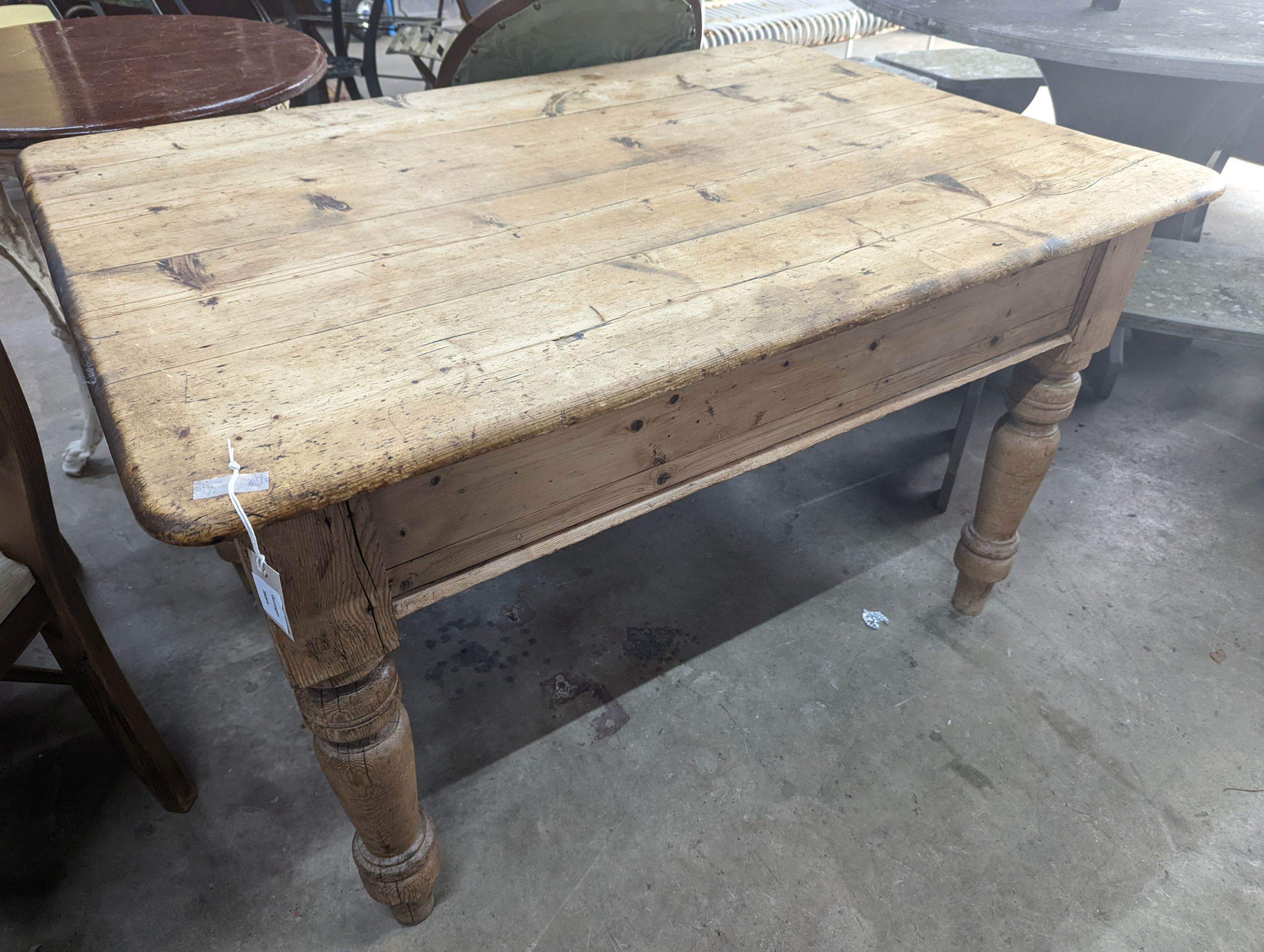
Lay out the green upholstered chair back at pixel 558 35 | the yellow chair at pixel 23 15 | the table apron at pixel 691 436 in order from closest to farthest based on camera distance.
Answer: the table apron at pixel 691 436 < the green upholstered chair back at pixel 558 35 < the yellow chair at pixel 23 15

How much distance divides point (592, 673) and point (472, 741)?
9.6 inches

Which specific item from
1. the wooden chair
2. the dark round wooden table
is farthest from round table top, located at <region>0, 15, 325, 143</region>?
the wooden chair

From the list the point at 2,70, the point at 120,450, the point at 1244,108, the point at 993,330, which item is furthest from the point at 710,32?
the point at 120,450

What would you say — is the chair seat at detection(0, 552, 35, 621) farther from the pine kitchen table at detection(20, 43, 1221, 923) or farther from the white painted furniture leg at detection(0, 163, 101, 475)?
the white painted furniture leg at detection(0, 163, 101, 475)

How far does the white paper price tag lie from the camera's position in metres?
0.70

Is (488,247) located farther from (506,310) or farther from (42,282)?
(42,282)

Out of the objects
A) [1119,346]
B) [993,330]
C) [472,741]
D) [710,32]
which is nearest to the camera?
[993,330]

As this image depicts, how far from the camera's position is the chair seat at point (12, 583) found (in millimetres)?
1004

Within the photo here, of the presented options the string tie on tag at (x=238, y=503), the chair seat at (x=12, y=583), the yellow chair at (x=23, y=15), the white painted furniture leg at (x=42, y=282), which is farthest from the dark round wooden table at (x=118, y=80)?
the string tie on tag at (x=238, y=503)

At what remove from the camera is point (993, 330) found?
1122mm

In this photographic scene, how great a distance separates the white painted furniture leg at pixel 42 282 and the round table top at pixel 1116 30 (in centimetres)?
186

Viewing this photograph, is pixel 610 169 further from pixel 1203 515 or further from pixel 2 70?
pixel 1203 515

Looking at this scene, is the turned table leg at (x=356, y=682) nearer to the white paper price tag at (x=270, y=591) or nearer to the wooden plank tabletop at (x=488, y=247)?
the white paper price tag at (x=270, y=591)

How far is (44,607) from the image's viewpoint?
1.07 metres
